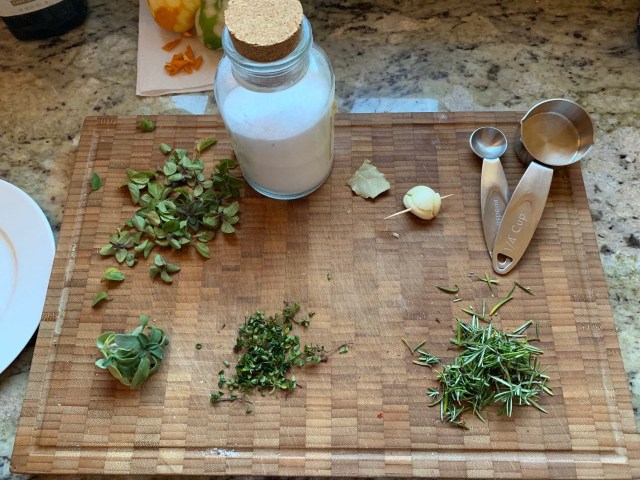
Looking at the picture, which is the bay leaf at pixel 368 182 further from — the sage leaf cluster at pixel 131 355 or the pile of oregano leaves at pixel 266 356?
the sage leaf cluster at pixel 131 355

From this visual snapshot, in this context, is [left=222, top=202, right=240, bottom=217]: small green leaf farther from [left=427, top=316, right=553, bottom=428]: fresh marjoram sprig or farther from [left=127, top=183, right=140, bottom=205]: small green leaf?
[left=427, top=316, right=553, bottom=428]: fresh marjoram sprig

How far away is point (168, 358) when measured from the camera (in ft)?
3.27

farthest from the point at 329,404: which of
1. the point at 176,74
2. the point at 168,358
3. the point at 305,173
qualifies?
the point at 176,74

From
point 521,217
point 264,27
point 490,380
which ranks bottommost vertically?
point 490,380

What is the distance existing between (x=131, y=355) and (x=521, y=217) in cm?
73

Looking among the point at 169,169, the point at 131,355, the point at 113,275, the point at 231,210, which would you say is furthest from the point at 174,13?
the point at 131,355

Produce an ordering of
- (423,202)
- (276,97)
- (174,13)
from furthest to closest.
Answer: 1. (174,13)
2. (423,202)
3. (276,97)

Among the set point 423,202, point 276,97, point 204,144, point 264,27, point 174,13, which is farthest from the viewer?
point 174,13

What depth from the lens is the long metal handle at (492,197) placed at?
3.48ft

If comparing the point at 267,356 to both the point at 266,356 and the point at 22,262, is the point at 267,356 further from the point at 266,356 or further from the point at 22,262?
the point at 22,262

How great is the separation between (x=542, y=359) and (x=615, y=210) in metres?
0.37

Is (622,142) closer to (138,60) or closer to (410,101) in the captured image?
(410,101)

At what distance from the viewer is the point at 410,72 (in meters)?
1.30

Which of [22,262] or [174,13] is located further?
[174,13]
